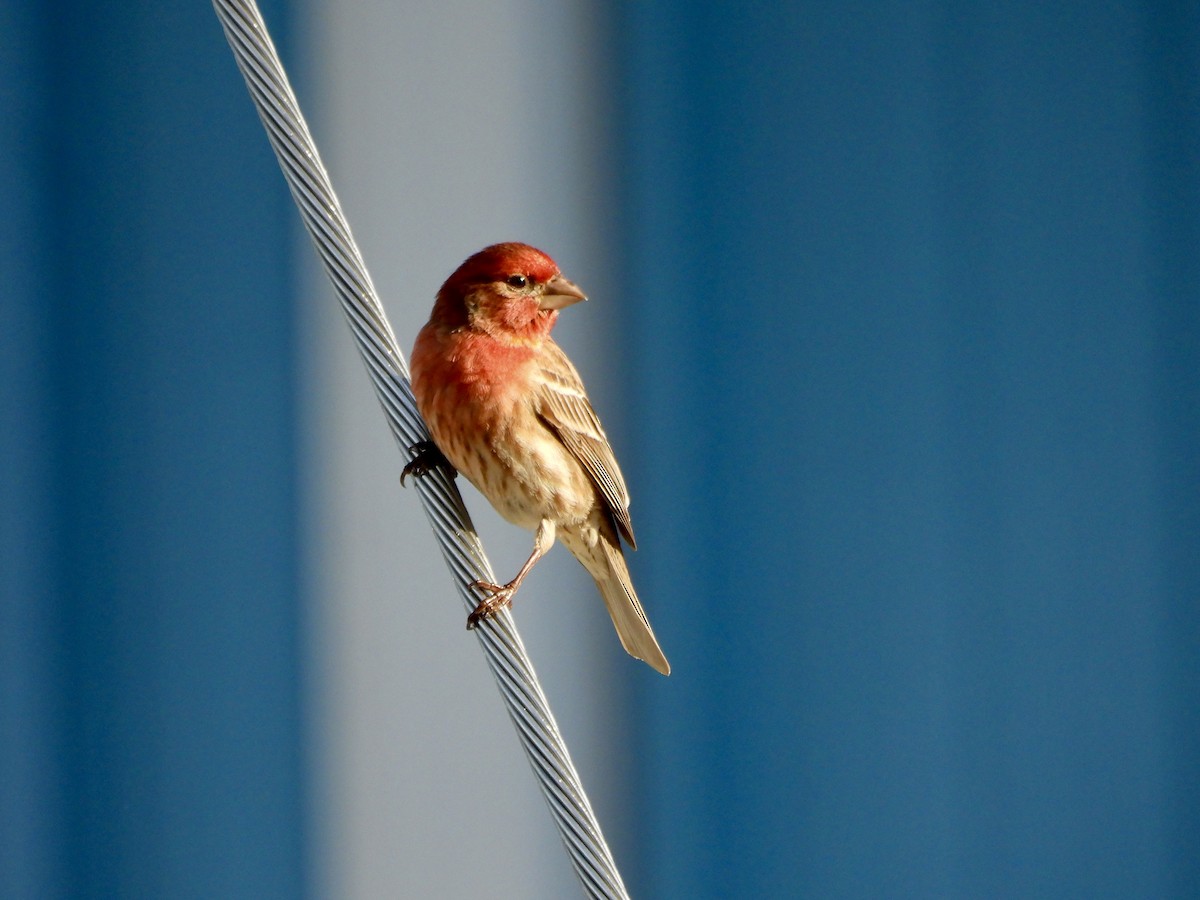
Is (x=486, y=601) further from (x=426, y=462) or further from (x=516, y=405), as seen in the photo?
(x=516, y=405)

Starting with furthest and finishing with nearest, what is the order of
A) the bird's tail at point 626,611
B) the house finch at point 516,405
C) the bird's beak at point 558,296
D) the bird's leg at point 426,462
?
the bird's tail at point 626,611 → the bird's beak at point 558,296 → the house finch at point 516,405 → the bird's leg at point 426,462

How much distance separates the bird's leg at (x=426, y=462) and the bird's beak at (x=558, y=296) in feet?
1.66

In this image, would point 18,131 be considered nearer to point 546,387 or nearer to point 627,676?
point 546,387

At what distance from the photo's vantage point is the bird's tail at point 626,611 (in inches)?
125

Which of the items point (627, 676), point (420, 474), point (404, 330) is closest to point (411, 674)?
point (627, 676)

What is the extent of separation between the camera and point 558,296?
2.87m

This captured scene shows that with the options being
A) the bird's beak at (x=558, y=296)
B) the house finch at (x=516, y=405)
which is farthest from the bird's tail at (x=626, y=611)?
the bird's beak at (x=558, y=296)

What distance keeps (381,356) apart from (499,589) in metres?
0.69

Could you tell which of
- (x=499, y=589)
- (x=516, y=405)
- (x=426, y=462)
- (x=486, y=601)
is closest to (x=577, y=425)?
(x=516, y=405)

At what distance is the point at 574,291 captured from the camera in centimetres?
287

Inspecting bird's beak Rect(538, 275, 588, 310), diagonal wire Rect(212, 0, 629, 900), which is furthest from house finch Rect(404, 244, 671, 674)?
diagonal wire Rect(212, 0, 629, 900)

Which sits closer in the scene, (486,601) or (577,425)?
(486,601)

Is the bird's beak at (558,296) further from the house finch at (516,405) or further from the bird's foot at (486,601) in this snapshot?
the bird's foot at (486,601)

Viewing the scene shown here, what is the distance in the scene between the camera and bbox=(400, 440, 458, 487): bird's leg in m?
2.33
